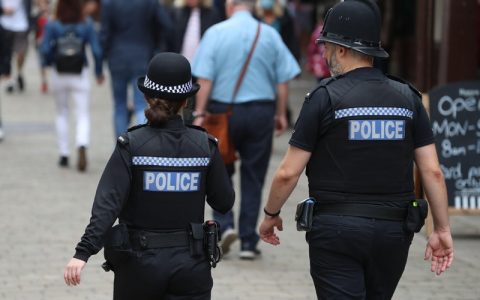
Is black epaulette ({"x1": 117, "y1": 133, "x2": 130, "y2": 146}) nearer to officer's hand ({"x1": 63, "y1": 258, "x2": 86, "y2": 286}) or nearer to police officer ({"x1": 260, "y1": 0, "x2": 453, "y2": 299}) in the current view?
officer's hand ({"x1": 63, "y1": 258, "x2": 86, "y2": 286})

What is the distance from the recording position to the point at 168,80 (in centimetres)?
488

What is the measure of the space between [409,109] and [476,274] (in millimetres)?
3366

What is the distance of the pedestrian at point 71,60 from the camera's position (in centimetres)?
1210

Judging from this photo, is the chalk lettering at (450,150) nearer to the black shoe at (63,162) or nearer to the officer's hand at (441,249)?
the officer's hand at (441,249)

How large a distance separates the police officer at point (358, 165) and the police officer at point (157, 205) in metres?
0.43

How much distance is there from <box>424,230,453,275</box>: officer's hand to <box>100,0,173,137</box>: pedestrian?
7117mm

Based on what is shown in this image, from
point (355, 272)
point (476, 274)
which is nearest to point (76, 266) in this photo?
point (355, 272)

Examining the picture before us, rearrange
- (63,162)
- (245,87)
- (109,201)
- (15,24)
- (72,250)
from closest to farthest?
Answer: (109,201)
(245,87)
(72,250)
(63,162)
(15,24)

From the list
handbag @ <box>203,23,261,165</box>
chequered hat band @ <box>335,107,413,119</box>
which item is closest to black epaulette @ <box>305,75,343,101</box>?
chequered hat band @ <box>335,107,413,119</box>

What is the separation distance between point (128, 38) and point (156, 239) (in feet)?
24.3

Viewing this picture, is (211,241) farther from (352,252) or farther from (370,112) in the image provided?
(370,112)

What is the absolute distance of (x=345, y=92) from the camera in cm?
489

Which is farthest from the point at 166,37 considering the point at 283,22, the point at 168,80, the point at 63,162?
the point at 168,80

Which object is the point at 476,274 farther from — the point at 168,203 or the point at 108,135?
the point at 108,135
